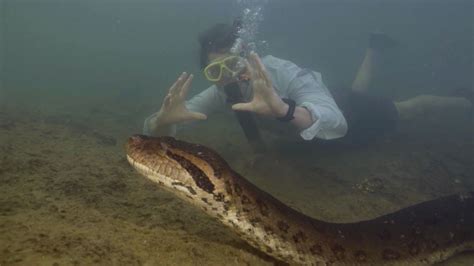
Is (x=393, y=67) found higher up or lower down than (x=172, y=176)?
lower down

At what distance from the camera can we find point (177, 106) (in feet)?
17.8

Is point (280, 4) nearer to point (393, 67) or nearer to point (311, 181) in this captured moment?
point (393, 67)

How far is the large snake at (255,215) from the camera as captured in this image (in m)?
2.63

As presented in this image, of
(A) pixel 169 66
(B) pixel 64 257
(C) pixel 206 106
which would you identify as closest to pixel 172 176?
(B) pixel 64 257

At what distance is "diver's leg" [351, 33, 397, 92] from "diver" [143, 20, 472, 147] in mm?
3229

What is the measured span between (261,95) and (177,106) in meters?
1.46

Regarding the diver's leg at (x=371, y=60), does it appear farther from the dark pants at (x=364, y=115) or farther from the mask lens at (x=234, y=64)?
the mask lens at (x=234, y=64)

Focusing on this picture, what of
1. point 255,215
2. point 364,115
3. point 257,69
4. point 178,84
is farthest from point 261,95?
point 364,115

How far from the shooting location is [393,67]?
39.1 metres

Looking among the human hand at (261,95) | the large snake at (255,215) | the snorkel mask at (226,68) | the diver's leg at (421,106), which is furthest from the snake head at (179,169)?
the diver's leg at (421,106)

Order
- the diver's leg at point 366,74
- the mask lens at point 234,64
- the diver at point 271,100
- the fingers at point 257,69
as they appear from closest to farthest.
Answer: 1. the fingers at point 257,69
2. the diver at point 271,100
3. the mask lens at point 234,64
4. the diver's leg at point 366,74

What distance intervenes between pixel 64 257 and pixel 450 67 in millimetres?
36617

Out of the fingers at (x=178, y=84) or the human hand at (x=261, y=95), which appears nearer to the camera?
the human hand at (x=261, y=95)

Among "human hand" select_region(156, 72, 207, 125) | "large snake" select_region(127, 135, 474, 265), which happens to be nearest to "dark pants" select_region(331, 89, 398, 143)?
"human hand" select_region(156, 72, 207, 125)
